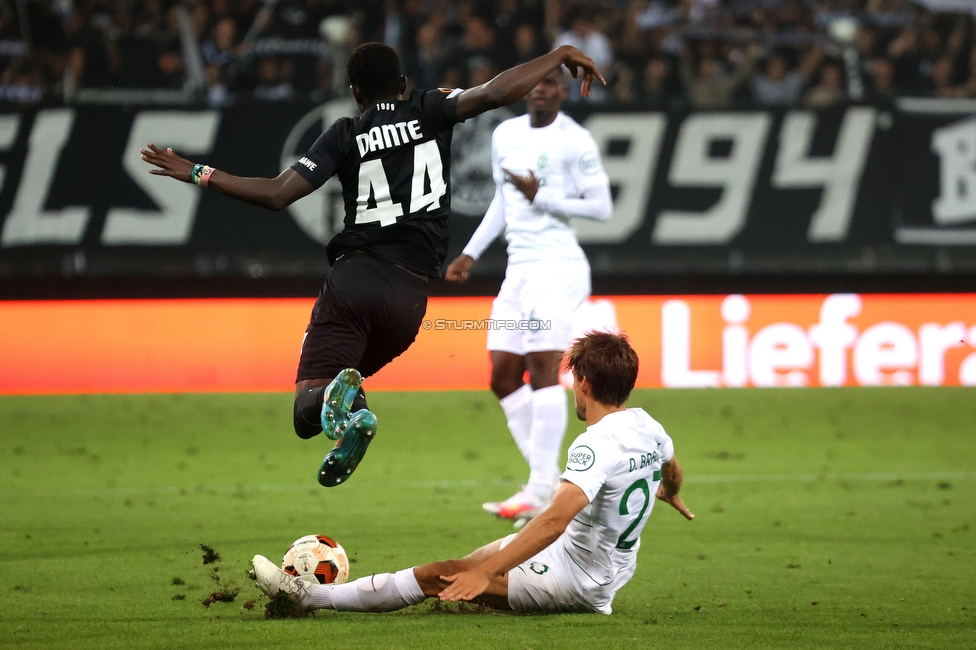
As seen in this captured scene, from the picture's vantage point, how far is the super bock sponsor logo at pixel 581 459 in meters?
4.20

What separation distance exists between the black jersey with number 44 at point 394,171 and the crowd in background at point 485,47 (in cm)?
684

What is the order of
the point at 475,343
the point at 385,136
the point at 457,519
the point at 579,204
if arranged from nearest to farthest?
the point at 385,136 < the point at 457,519 < the point at 579,204 < the point at 475,343

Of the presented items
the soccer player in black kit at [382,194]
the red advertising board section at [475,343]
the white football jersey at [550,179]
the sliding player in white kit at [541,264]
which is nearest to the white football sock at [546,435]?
the sliding player in white kit at [541,264]

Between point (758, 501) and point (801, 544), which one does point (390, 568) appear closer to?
point (801, 544)

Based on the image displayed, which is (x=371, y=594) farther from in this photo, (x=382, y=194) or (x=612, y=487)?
(x=382, y=194)

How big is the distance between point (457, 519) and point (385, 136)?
2.80 m

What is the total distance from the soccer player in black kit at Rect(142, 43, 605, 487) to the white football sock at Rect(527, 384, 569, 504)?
2.10 metres

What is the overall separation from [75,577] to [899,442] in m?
6.61

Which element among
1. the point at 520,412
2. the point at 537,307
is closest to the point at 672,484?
the point at 537,307

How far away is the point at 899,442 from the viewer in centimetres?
991

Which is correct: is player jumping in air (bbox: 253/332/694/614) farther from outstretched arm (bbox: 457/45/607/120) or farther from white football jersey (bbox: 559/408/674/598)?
outstretched arm (bbox: 457/45/607/120)

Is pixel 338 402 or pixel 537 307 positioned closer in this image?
pixel 338 402

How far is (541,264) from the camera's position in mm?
7188

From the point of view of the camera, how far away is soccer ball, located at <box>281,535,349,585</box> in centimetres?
480
